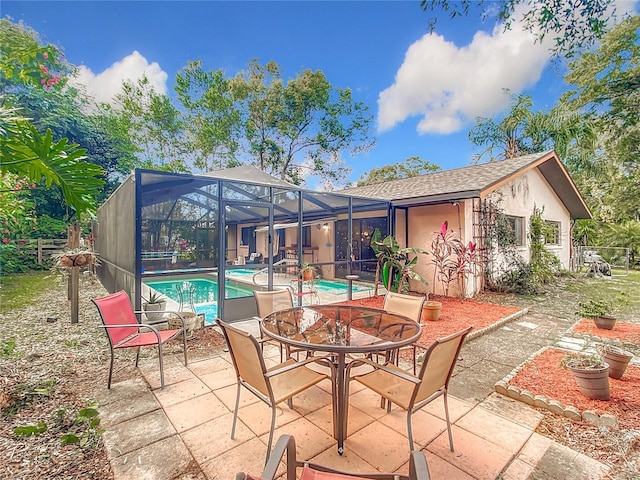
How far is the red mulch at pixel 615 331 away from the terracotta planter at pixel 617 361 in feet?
5.93

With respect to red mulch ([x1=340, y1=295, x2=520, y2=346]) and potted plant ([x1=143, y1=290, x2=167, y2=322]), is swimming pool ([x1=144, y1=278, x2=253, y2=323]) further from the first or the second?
red mulch ([x1=340, y1=295, x2=520, y2=346])

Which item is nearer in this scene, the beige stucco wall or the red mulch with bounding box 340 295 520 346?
the red mulch with bounding box 340 295 520 346

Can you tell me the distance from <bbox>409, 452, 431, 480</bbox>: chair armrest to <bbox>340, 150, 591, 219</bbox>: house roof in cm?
699

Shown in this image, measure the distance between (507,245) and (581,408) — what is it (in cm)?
733

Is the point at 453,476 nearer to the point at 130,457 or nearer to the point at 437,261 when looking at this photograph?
the point at 130,457

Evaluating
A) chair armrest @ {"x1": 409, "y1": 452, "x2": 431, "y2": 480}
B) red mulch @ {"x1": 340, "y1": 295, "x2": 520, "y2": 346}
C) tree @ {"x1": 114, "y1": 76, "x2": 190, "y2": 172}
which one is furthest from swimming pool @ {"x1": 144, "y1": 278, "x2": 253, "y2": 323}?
tree @ {"x1": 114, "y1": 76, "x2": 190, "y2": 172}

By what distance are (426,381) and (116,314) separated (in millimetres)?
3362

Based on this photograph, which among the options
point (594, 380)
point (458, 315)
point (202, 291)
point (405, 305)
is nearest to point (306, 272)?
point (202, 291)

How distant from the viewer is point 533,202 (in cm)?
1032

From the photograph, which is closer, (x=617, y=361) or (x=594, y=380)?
(x=594, y=380)

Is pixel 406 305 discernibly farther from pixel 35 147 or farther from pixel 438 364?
pixel 35 147

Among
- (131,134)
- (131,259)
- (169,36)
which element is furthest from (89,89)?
(131,259)

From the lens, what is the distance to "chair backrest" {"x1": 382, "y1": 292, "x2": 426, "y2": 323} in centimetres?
331

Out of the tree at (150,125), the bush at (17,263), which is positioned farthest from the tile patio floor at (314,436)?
the tree at (150,125)
